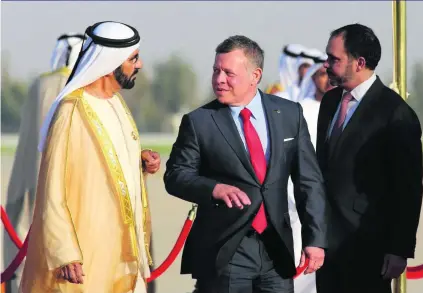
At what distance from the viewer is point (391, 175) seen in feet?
22.9

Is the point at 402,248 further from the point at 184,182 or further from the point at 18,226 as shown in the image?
the point at 18,226

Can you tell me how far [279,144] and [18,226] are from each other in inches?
193

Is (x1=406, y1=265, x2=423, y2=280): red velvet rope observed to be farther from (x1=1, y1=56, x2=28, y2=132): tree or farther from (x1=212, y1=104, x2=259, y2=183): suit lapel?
(x1=1, y1=56, x2=28, y2=132): tree

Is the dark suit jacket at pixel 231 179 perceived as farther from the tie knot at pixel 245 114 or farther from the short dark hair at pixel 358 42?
the short dark hair at pixel 358 42

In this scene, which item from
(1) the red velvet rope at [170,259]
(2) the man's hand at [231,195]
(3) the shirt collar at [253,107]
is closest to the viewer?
(2) the man's hand at [231,195]

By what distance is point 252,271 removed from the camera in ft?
21.2

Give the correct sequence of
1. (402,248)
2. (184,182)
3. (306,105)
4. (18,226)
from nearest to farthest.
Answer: (184,182)
(402,248)
(306,105)
(18,226)

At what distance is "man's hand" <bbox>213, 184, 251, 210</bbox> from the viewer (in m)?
6.21

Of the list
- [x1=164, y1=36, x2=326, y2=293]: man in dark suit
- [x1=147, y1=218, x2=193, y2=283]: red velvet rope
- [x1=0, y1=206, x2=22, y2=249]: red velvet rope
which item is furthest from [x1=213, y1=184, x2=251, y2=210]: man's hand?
[x1=0, y1=206, x2=22, y2=249]: red velvet rope

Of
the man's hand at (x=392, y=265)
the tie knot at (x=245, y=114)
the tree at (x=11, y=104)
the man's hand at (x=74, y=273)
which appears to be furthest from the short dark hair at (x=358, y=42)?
the tree at (x=11, y=104)

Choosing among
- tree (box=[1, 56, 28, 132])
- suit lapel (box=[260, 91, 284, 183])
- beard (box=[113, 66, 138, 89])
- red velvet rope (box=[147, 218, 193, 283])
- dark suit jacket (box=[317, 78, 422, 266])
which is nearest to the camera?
suit lapel (box=[260, 91, 284, 183])

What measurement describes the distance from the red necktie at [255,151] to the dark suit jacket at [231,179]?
0.04 meters

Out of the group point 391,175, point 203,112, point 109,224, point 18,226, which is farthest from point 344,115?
point 18,226

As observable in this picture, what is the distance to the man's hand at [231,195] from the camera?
6.21 metres
